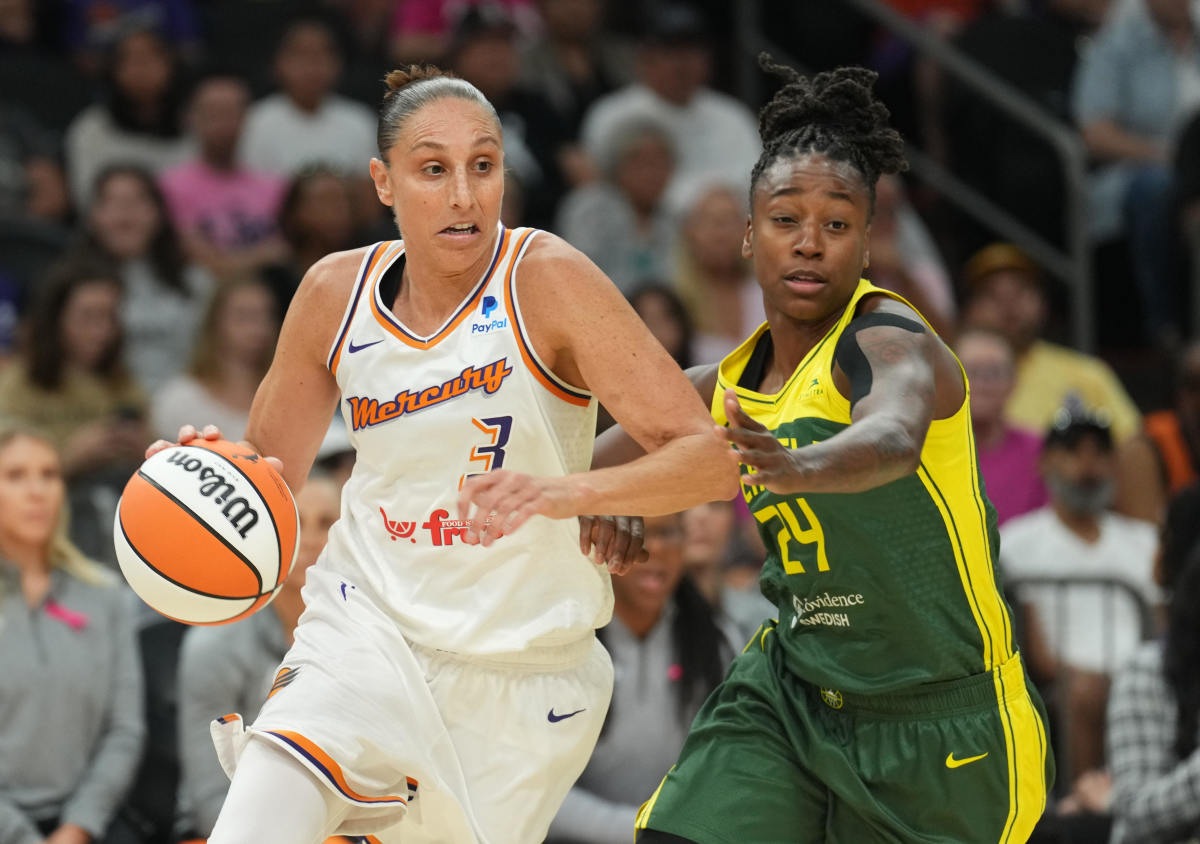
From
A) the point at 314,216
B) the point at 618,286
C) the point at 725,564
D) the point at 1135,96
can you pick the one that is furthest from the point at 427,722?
the point at 1135,96

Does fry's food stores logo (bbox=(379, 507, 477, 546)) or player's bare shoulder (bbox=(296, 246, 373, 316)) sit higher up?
player's bare shoulder (bbox=(296, 246, 373, 316))

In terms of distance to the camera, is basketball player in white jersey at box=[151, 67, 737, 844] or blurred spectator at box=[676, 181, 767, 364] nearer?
basketball player in white jersey at box=[151, 67, 737, 844]

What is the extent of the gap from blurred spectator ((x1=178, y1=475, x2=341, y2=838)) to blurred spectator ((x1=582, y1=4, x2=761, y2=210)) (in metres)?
4.11

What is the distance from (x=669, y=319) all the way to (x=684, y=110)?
2230mm

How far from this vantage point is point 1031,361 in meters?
8.95

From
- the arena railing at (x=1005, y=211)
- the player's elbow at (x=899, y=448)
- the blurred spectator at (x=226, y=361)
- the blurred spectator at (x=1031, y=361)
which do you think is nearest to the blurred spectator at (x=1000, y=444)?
the blurred spectator at (x=1031, y=361)

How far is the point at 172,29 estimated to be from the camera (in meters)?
10.4

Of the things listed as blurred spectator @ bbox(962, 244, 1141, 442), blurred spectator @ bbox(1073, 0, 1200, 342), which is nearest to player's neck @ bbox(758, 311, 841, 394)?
blurred spectator @ bbox(962, 244, 1141, 442)

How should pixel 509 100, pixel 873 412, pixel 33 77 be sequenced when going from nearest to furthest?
pixel 873 412, pixel 509 100, pixel 33 77

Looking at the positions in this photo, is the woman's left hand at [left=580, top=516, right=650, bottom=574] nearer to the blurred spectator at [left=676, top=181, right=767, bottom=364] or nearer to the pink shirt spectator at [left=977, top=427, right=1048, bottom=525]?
the pink shirt spectator at [left=977, top=427, right=1048, bottom=525]

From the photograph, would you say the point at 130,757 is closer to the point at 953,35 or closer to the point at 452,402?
the point at 452,402

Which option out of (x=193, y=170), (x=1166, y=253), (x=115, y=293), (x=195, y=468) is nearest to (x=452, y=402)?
(x=195, y=468)

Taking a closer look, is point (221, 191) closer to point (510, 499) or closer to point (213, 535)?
point (213, 535)

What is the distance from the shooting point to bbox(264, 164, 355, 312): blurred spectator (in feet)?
28.0
